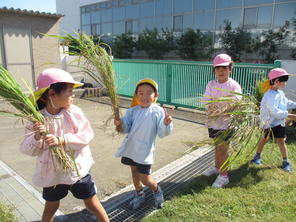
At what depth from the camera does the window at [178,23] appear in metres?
20.2

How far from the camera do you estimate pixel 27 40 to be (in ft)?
32.1

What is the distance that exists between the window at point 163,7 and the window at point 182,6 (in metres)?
0.58

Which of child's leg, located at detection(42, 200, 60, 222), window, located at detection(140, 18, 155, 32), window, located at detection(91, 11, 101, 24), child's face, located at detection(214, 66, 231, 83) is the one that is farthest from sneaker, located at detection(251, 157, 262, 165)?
window, located at detection(91, 11, 101, 24)

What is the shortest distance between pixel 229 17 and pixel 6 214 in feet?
59.5

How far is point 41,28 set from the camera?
397 inches

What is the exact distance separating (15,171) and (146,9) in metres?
21.4

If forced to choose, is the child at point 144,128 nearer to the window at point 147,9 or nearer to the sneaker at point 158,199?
the sneaker at point 158,199

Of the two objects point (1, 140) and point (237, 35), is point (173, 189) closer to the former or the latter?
point (1, 140)

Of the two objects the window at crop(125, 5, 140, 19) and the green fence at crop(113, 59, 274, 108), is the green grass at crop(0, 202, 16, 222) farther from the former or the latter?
the window at crop(125, 5, 140, 19)

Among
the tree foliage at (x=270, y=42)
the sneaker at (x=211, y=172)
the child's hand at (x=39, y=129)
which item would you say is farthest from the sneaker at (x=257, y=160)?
the tree foliage at (x=270, y=42)

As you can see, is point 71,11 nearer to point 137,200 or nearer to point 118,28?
point 118,28

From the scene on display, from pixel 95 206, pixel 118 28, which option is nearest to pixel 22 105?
pixel 95 206

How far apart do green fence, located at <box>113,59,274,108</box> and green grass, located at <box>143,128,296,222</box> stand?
330 centimetres

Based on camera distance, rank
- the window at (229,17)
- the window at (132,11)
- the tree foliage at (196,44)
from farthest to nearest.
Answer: the window at (132,11)
the tree foliage at (196,44)
the window at (229,17)
